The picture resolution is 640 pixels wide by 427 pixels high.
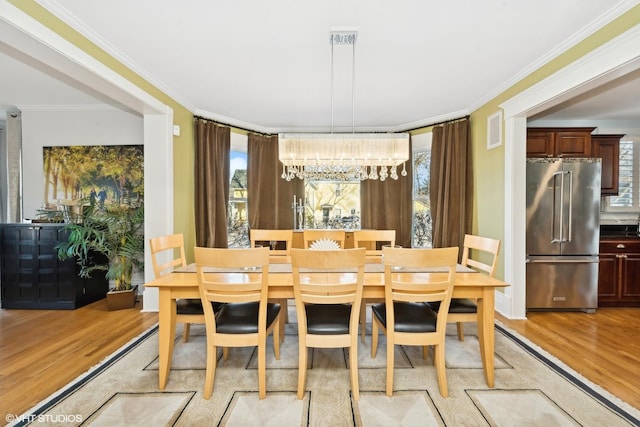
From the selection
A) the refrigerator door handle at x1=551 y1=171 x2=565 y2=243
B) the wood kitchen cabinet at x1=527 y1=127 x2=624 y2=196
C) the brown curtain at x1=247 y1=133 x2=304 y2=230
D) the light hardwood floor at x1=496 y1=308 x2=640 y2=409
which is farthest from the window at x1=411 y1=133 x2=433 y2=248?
the brown curtain at x1=247 y1=133 x2=304 y2=230

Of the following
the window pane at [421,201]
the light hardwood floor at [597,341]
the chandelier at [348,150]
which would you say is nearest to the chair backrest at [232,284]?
the chandelier at [348,150]

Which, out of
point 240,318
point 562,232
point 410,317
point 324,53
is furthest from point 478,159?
point 240,318

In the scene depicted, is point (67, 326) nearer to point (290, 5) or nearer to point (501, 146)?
point (290, 5)

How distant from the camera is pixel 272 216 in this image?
16.1 ft

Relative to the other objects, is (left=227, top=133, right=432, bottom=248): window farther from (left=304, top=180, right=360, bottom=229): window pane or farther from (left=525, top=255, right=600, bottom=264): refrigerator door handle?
(left=525, top=255, right=600, bottom=264): refrigerator door handle

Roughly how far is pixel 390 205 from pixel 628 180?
11.4 feet

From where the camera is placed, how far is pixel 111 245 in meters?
3.54

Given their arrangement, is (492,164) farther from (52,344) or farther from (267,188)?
(52,344)

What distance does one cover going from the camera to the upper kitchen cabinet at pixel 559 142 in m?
3.61

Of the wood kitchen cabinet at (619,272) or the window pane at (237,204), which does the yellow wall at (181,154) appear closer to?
the window pane at (237,204)

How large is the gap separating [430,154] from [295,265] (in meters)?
3.70

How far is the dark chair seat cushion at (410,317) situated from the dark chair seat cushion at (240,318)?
779 mm

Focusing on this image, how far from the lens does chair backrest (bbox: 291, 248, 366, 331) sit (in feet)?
5.58

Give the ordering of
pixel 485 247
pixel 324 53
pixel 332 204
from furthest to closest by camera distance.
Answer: pixel 332 204 < pixel 324 53 < pixel 485 247
